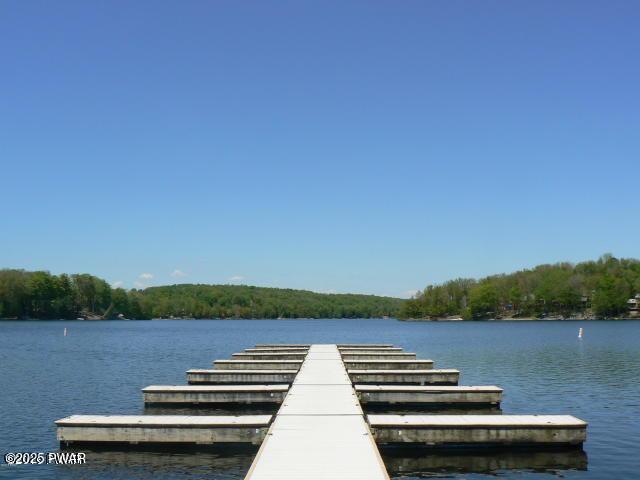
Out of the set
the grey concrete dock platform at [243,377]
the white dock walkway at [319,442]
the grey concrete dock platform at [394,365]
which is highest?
the white dock walkway at [319,442]

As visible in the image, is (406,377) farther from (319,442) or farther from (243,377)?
(319,442)

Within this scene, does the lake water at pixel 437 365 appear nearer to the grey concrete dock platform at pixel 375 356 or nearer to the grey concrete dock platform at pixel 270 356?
the grey concrete dock platform at pixel 375 356

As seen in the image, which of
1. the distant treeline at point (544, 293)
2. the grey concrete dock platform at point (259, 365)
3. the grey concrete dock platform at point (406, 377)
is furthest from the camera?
the distant treeline at point (544, 293)

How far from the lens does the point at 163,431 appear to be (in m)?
15.8

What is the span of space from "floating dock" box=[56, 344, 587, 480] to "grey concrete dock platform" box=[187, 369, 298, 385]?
4063 mm

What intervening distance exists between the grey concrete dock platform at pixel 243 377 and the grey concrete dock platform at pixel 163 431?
40.7 ft

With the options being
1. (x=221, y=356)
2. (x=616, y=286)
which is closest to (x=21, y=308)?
(x=221, y=356)

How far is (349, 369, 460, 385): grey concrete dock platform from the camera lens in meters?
28.1

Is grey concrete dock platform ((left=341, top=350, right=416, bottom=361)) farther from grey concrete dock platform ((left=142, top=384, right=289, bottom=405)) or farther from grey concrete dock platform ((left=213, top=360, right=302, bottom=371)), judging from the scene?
grey concrete dock platform ((left=142, top=384, right=289, bottom=405))

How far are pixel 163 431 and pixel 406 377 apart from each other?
15.0 meters

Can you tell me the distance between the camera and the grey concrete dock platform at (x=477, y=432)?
51.5 ft

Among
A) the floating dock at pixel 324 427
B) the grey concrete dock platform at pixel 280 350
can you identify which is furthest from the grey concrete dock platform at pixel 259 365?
the grey concrete dock platform at pixel 280 350

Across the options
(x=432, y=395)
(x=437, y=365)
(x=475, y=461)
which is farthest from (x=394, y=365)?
(x=475, y=461)

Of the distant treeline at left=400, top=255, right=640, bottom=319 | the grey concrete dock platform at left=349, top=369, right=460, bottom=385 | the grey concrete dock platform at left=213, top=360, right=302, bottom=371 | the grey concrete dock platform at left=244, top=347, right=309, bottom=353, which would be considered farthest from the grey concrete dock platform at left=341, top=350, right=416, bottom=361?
the distant treeline at left=400, top=255, right=640, bottom=319
